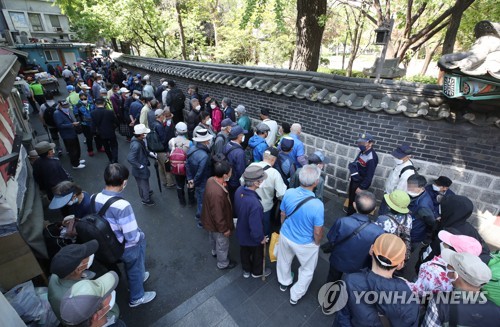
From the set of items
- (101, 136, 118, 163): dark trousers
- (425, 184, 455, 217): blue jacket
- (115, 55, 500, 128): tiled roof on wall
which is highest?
(115, 55, 500, 128): tiled roof on wall

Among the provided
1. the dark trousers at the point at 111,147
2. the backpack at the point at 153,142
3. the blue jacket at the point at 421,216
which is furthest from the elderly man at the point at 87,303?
the dark trousers at the point at 111,147

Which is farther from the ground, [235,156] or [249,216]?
[235,156]

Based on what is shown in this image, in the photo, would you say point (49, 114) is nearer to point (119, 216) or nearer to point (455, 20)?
point (119, 216)

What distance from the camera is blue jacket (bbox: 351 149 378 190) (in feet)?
15.1

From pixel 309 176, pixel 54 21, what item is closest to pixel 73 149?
pixel 309 176

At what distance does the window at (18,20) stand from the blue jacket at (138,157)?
4058 cm

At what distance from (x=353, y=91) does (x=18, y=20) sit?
144 ft

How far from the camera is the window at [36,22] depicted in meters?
32.6

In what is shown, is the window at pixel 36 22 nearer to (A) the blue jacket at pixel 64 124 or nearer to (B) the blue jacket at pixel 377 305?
(A) the blue jacket at pixel 64 124

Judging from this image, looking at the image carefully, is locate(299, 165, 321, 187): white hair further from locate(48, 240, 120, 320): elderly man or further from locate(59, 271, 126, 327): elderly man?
locate(48, 240, 120, 320): elderly man

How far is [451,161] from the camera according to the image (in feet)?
15.2

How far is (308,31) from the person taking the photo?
294 inches

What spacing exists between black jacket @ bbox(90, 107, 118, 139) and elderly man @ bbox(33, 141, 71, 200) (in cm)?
216

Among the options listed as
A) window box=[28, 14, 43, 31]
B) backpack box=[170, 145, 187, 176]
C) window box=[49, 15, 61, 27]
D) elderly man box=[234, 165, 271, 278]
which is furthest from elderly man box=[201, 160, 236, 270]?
window box=[49, 15, 61, 27]
